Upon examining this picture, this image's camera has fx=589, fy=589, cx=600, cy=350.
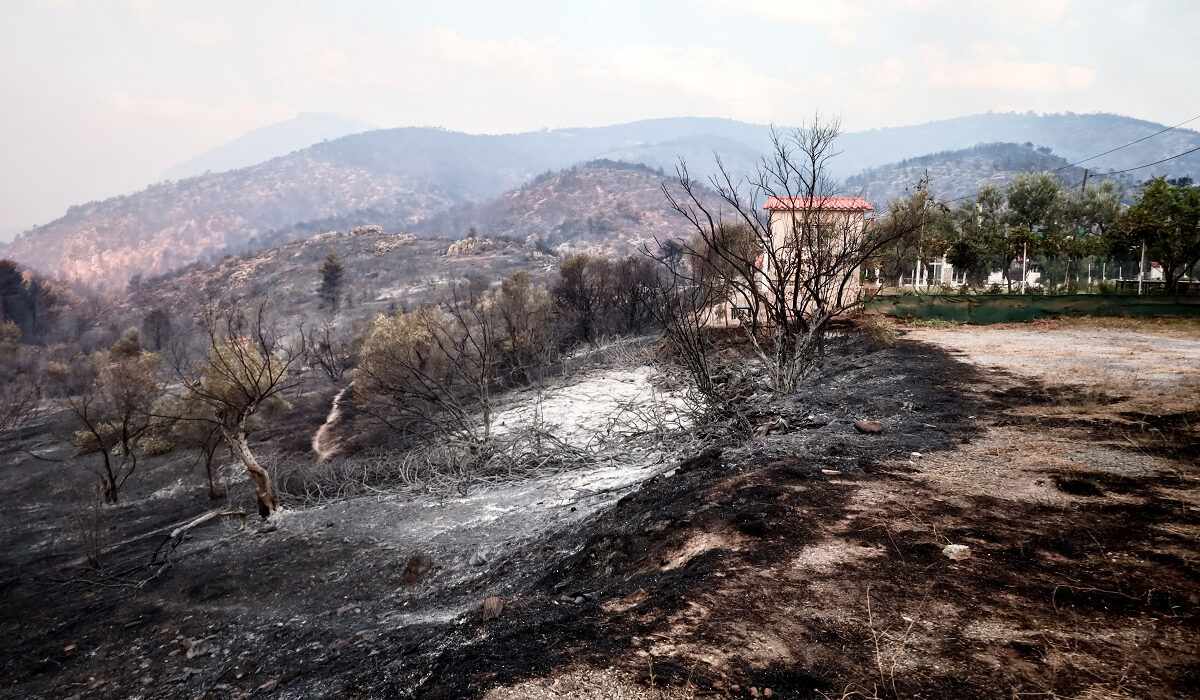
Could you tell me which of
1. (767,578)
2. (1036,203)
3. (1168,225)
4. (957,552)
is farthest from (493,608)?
(1036,203)

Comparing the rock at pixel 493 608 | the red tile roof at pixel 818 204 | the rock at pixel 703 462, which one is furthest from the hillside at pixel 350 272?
the rock at pixel 493 608

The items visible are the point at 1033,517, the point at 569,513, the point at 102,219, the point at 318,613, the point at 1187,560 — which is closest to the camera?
the point at 1187,560

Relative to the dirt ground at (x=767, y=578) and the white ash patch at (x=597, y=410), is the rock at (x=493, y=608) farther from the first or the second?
the white ash patch at (x=597, y=410)

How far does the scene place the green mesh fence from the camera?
685 inches

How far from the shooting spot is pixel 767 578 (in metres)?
3.74

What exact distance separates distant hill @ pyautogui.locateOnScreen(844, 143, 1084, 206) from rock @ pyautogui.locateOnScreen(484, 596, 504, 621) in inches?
5488

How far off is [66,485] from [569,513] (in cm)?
2171

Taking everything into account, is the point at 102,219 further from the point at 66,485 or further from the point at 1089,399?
the point at 1089,399

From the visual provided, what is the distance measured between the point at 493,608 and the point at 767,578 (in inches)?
78.4

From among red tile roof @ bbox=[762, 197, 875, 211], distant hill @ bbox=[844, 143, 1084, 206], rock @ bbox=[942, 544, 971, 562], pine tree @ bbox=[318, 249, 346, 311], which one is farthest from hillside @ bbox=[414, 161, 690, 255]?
rock @ bbox=[942, 544, 971, 562]

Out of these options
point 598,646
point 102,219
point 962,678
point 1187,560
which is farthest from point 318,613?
point 102,219

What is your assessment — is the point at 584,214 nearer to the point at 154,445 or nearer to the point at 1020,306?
the point at 154,445

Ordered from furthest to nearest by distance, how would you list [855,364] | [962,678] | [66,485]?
[66,485], [855,364], [962,678]

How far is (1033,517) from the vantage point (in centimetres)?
430
